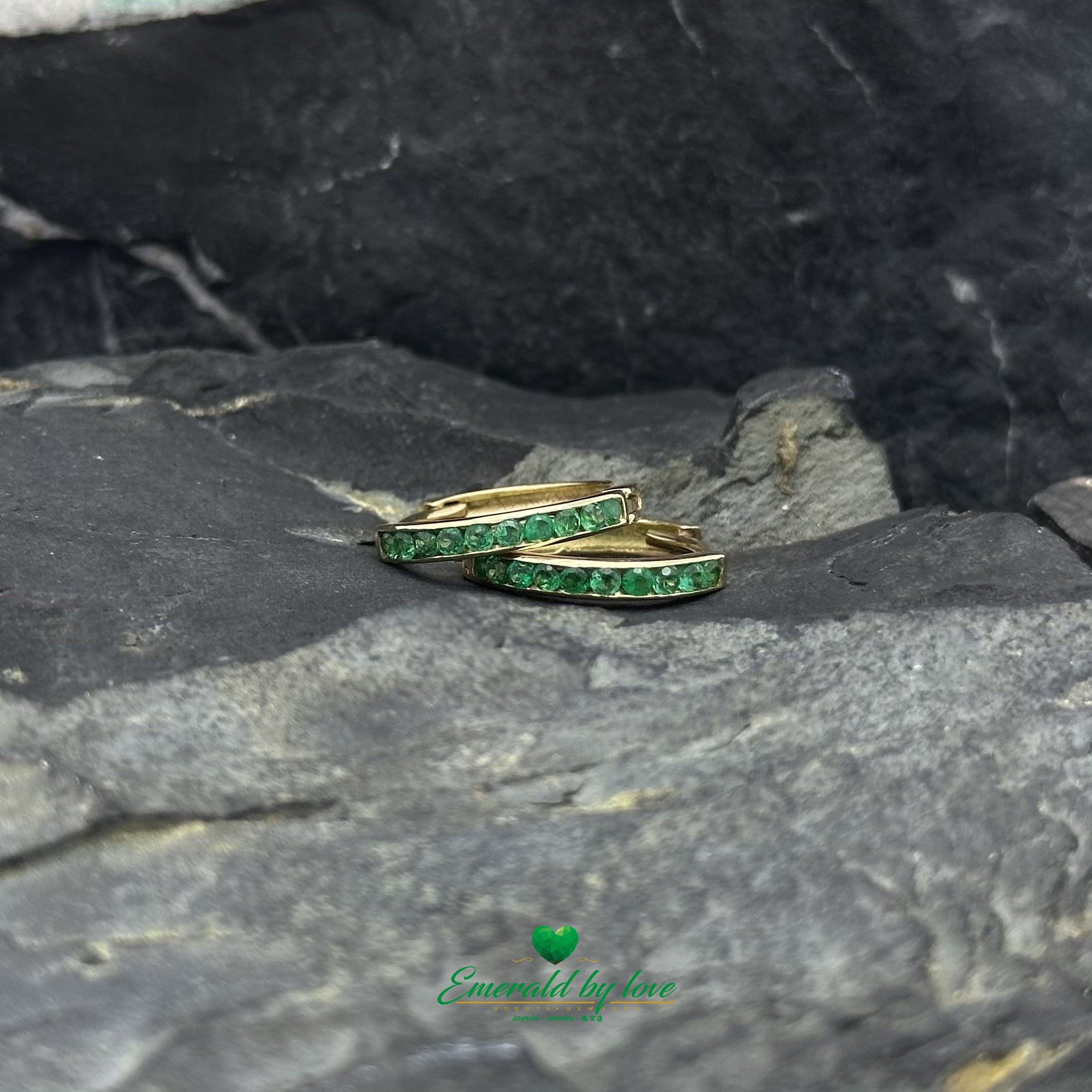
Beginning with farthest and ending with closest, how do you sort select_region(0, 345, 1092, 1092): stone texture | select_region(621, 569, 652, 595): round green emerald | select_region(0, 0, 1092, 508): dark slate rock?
1. select_region(0, 0, 1092, 508): dark slate rock
2. select_region(621, 569, 652, 595): round green emerald
3. select_region(0, 345, 1092, 1092): stone texture

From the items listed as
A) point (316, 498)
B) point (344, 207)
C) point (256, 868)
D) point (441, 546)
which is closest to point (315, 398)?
point (316, 498)

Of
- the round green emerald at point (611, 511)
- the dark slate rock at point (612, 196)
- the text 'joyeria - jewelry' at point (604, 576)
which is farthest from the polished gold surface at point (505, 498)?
the dark slate rock at point (612, 196)

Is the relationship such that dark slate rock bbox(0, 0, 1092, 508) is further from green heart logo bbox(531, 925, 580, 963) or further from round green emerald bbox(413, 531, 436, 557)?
green heart logo bbox(531, 925, 580, 963)

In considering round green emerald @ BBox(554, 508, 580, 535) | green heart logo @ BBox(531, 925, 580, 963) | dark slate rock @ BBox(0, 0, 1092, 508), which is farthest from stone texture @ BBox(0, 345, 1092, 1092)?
dark slate rock @ BBox(0, 0, 1092, 508)

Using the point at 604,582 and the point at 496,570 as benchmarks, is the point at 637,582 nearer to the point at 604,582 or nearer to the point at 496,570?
the point at 604,582

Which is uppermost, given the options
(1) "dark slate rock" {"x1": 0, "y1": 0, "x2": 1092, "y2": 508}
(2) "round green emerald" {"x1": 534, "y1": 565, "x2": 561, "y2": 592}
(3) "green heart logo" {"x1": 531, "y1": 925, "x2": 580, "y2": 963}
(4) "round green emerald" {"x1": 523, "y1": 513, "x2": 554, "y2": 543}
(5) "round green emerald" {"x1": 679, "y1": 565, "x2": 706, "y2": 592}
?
(1) "dark slate rock" {"x1": 0, "y1": 0, "x2": 1092, "y2": 508}

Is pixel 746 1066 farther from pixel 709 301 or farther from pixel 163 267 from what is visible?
pixel 163 267

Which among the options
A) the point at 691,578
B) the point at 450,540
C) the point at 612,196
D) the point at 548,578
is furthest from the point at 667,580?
the point at 612,196

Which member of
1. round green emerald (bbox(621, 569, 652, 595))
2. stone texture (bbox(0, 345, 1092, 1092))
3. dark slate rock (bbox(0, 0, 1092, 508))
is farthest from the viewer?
dark slate rock (bbox(0, 0, 1092, 508))

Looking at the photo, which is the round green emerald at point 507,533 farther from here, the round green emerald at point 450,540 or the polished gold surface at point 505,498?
the polished gold surface at point 505,498
